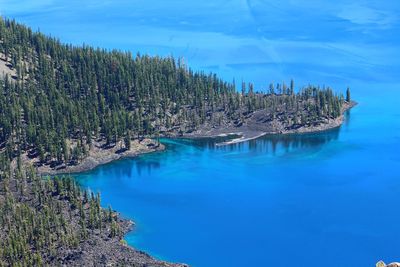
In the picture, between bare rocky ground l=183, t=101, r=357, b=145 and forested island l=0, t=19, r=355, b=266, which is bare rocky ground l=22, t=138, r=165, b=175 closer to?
forested island l=0, t=19, r=355, b=266

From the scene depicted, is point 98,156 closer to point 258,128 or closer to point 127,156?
point 127,156

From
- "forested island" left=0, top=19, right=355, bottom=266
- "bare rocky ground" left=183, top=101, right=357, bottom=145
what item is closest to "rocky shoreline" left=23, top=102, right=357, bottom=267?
"bare rocky ground" left=183, top=101, right=357, bottom=145

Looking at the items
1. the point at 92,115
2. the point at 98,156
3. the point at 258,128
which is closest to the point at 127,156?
the point at 98,156

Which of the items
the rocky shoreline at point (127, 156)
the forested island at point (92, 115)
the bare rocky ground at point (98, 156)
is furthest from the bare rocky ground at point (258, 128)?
the bare rocky ground at point (98, 156)

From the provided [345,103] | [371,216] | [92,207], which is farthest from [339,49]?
[92,207]

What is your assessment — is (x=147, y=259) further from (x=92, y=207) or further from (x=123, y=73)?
(x=123, y=73)

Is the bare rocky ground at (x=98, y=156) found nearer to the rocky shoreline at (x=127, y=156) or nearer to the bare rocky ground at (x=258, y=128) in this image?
the rocky shoreline at (x=127, y=156)

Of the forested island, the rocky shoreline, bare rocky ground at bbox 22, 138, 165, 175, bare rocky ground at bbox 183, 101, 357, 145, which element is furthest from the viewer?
bare rocky ground at bbox 183, 101, 357, 145
